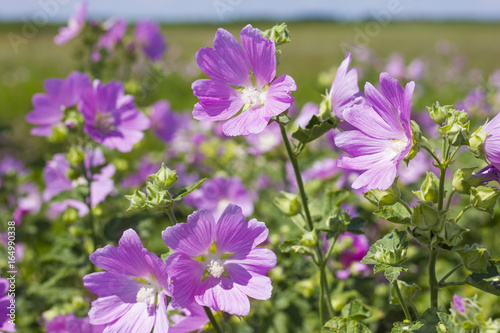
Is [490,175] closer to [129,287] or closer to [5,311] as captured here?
[129,287]

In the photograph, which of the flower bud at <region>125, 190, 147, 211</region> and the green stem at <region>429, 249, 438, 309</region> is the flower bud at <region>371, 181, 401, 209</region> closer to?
the green stem at <region>429, 249, 438, 309</region>

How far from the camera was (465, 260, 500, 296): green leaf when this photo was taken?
1.11 m

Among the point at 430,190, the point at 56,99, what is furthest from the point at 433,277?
the point at 56,99

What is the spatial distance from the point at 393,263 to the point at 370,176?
0.21 metres

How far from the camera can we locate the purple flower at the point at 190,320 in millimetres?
1252

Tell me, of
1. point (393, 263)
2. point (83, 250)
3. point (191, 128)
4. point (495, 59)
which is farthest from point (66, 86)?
point (495, 59)

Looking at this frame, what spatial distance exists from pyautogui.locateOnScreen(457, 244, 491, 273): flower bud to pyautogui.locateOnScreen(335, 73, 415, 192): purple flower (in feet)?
0.83

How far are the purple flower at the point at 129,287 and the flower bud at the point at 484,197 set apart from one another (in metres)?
0.68

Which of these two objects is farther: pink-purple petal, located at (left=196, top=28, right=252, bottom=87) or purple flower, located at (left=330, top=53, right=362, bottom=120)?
purple flower, located at (left=330, top=53, right=362, bottom=120)

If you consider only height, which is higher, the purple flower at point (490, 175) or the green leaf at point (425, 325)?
the purple flower at point (490, 175)

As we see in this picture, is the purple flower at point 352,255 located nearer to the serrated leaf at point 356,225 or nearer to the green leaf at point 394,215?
the serrated leaf at point 356,225

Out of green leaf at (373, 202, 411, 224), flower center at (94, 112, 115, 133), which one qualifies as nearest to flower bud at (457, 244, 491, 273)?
green leaf at (373, 202, 411, 224)

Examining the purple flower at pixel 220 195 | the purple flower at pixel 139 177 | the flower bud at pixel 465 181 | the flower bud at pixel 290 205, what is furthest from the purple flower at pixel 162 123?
the flower bud at pixel 465 181

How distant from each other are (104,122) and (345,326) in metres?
1.11
